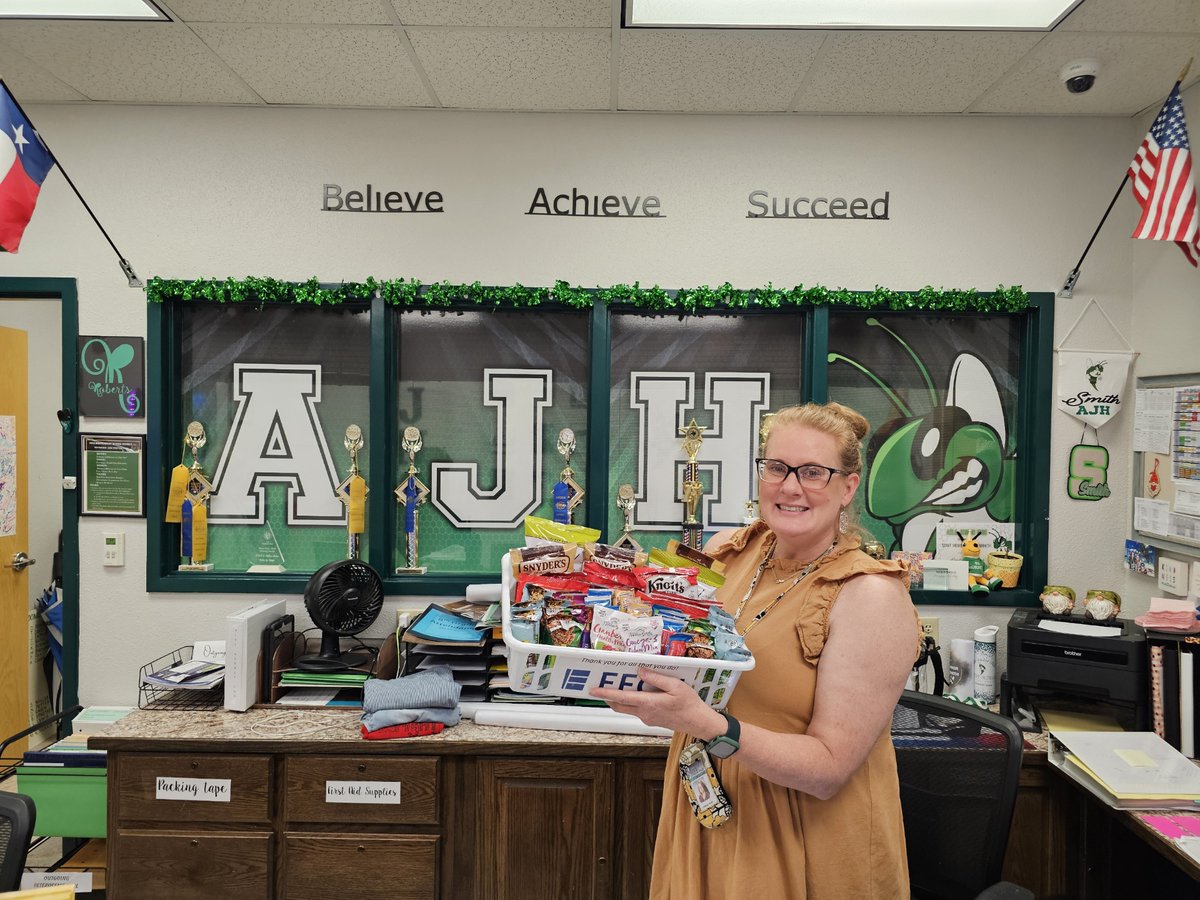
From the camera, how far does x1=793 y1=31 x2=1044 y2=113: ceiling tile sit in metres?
2.29

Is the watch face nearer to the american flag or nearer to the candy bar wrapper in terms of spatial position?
the candy bar wrapper

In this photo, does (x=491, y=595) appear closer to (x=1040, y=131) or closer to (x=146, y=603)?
(x=146, y=603)

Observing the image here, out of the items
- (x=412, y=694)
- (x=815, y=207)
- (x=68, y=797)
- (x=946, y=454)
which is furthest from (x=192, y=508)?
(x=946, y=454)

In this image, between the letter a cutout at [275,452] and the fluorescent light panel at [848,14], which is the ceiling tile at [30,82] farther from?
the fluorescent light panel at [848,14]

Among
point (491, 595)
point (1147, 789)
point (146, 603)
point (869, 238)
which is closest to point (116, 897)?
point (146, 603)

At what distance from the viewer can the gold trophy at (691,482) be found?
2.90 m

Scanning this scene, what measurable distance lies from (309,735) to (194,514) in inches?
42.1

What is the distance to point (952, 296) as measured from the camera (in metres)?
2.81

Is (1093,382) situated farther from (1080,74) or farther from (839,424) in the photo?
(839,424)

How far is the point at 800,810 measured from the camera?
1.41 metres

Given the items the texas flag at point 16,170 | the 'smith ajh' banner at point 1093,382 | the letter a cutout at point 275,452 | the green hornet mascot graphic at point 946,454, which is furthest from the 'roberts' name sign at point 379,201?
the 'smith ajh' banner at point 1093,382

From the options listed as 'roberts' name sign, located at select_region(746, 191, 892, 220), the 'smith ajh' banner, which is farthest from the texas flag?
the 'smith ajh' banner

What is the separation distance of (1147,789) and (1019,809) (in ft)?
1.48

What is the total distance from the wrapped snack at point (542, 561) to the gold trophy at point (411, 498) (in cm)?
156
